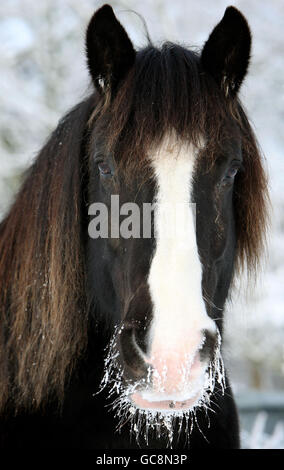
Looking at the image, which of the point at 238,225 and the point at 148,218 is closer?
the point at 148,218

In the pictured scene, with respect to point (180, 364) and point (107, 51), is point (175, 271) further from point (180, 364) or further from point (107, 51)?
point (107, 51)

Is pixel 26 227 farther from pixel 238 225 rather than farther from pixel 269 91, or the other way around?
pixel 269 91

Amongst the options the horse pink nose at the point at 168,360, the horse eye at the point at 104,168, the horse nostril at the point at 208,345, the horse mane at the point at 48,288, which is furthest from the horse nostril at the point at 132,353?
the horse eye at the point at 104,168

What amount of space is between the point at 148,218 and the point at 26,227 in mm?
674

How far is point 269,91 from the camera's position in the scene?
29.9ft

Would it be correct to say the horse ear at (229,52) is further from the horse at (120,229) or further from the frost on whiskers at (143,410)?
the frost on whiskers at (143,410)

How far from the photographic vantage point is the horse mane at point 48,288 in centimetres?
231

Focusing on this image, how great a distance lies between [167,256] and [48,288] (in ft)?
2.09

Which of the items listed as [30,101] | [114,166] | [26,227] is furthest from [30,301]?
[30,101]

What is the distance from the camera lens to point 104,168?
2188 mm

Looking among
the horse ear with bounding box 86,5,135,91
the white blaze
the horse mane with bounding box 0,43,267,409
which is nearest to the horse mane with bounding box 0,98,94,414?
the horse mane with bounding box 0,43,267,409

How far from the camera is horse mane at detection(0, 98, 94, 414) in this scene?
2314 millimetres

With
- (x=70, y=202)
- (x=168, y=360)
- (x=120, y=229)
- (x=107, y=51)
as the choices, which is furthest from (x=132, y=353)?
(x=107, y=51)

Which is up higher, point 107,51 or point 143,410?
point 107,51
